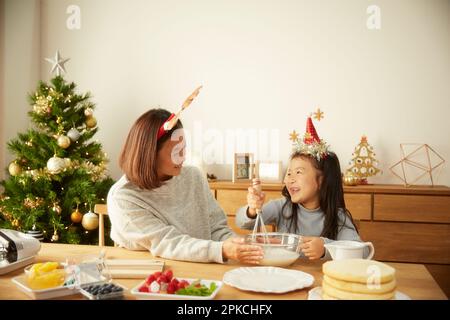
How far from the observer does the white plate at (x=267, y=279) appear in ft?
3.56

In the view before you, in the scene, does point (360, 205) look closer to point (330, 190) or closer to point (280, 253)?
point (330, 190)

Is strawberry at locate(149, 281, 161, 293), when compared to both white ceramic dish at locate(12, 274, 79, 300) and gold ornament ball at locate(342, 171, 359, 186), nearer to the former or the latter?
white ceramic dish at locate(12, 274, 79, 300)

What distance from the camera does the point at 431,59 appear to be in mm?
3291

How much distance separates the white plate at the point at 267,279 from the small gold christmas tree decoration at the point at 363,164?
6.96 ft

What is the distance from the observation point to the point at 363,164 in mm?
3227

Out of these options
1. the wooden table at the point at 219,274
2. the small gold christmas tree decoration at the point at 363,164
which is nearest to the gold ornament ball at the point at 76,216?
the wooden table at the point at 219,274

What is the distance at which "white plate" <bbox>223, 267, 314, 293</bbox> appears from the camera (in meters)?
1.09

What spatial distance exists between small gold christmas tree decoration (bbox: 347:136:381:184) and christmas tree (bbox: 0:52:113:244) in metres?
1.85

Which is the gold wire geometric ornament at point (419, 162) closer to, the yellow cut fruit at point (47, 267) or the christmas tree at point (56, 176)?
the christmas tree at point (56, 176)

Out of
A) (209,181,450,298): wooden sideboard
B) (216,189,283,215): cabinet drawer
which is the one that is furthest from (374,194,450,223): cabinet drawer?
(216,189,283,215): cabinet drawer

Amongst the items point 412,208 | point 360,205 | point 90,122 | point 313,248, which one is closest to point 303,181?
point 313,248

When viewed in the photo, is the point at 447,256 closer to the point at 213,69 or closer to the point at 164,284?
the point at 213,69

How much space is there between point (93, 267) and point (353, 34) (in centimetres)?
292
